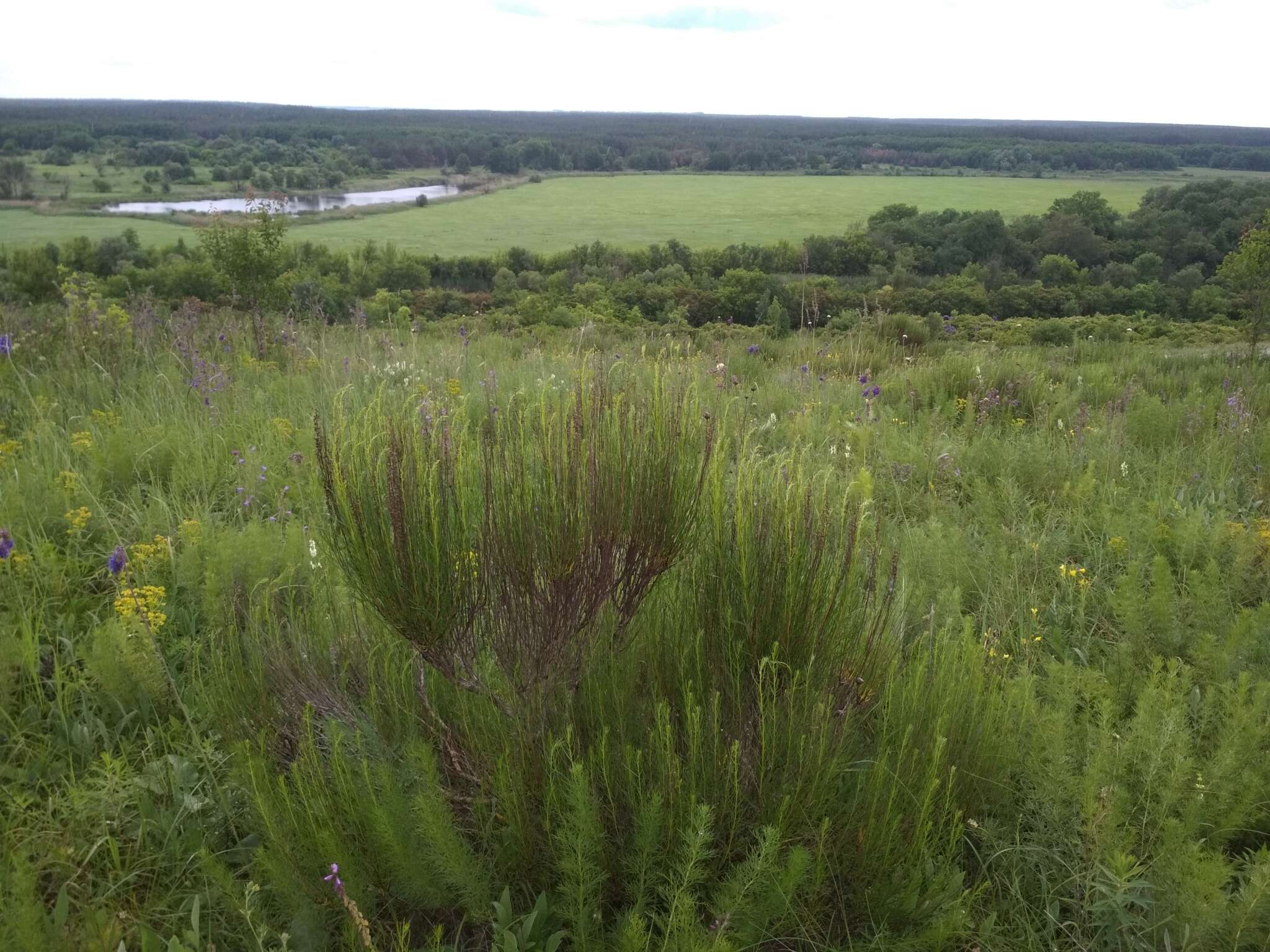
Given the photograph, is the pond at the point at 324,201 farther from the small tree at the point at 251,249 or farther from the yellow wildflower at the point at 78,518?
the yellow wildflower at the point at 78,518

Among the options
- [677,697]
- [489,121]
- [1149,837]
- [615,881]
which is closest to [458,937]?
[615,881]

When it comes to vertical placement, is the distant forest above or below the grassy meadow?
above

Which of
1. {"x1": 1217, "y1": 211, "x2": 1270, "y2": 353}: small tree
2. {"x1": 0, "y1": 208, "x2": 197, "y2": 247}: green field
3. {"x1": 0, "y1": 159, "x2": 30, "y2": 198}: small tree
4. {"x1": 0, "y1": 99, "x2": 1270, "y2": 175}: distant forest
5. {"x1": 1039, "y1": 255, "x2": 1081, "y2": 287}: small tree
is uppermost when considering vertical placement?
{"x1": 0, "y1": 99, "x2": 1270, "y2": 175}: distant forest

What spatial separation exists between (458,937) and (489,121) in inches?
6259

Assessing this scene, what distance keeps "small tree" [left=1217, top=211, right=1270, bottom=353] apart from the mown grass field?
30.6 m

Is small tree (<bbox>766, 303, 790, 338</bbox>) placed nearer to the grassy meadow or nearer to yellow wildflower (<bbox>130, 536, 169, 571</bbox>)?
the grassy meadow

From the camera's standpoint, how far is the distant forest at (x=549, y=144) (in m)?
64.5

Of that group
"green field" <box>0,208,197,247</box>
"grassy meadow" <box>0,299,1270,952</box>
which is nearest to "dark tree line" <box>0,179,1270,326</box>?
"green field" <box>0,208,197,247</box>

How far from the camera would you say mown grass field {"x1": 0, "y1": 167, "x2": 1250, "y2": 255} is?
41750 millimetres

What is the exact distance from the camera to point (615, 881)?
5.95 feet

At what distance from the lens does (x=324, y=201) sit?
199ft

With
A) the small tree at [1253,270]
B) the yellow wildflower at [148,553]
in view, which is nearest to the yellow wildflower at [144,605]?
the yellow wildflower at [148,553]

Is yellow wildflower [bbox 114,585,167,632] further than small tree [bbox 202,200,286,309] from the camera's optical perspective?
No

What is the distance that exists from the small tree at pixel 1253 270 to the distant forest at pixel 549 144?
166 ft
